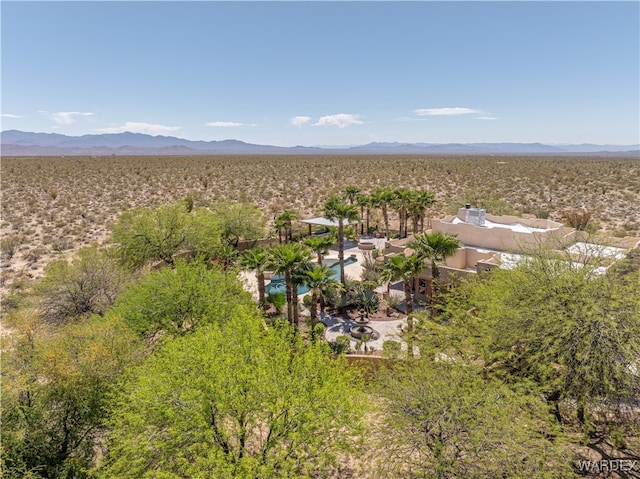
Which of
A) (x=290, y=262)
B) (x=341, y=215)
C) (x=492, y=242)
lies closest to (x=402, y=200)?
(x=341, y=215)

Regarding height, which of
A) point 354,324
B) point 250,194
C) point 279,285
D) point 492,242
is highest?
point 492,242

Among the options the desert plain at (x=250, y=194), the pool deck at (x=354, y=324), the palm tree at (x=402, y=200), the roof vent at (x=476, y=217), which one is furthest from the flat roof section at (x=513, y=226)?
the pool deck at (x=354, y=324)

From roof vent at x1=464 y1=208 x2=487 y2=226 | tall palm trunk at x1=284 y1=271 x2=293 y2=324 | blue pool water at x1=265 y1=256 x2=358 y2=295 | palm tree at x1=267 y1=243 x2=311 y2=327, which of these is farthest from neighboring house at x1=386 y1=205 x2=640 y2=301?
tall palm trunk at x1=284 y1=271 x2=293 y2=324

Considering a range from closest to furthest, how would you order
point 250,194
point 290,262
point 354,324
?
point 290,262 → point 354,324 → point 250,194

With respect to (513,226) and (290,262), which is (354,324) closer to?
(290,262)

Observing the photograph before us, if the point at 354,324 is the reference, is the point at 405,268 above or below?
above

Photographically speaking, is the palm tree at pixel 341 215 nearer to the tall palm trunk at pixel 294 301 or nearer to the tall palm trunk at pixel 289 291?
the tall palm trunk at pixel 289 291

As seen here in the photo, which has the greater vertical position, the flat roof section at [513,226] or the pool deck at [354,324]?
the flat roof section at [513,226]

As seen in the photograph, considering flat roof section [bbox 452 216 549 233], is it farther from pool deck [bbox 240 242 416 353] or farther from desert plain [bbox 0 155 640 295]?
pool deck [bbox 240 242 416 353]
